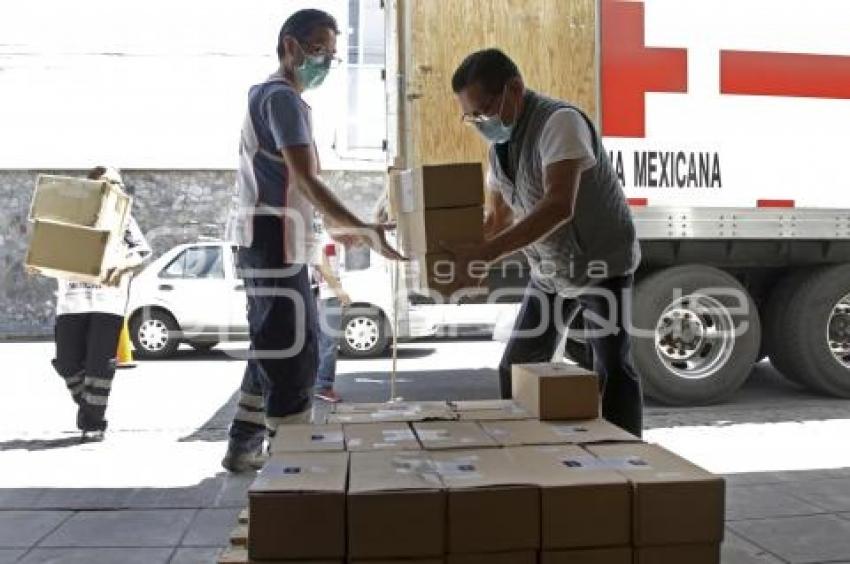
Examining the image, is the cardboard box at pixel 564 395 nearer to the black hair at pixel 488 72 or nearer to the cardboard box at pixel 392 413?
the cardboard box at pixel 392 413

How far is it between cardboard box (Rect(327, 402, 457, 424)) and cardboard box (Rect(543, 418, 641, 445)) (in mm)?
362

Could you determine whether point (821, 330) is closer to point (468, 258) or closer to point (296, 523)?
point (468, 258)

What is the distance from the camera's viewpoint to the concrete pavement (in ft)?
11.8

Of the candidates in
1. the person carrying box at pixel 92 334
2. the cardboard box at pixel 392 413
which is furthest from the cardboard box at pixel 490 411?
the person carrying box at pixel 92 334

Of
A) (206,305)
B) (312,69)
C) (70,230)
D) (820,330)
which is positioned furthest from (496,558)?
(206,305)

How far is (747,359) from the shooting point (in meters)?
6.64

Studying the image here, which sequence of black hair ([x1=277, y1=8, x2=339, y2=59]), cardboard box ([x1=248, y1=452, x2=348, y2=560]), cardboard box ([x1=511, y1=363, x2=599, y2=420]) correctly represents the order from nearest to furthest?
cardboard box ([x1=248, y1=452, x2=348, y2=560]) → cardboard box ([x1=511, y1=363, x2=599, y2=420]) → black hair ([x1=277, y1=8, x2=339, y2=59])

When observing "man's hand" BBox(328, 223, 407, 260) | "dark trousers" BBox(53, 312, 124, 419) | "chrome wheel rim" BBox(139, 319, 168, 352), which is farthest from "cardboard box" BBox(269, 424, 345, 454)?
"chrome wheel rim" BBox(139, 319, 168, 352)

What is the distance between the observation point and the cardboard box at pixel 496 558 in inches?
77.3

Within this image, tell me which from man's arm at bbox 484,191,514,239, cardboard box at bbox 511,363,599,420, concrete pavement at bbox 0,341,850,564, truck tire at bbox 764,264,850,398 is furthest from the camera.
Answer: truck tire at bbox 764,264,850,398

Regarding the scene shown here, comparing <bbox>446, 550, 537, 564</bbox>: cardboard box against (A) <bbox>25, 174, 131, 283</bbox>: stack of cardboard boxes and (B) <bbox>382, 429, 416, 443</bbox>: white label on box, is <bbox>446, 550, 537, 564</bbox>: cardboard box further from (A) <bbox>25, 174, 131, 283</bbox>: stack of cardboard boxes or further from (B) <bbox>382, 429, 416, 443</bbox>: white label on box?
(A) <bbox>25, 174, 131, 283</bbox>: stack of cardboard boxes

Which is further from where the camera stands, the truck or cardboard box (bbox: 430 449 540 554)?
the truck

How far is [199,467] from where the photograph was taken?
4.96 metres

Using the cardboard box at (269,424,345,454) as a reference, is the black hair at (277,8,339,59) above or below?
above
